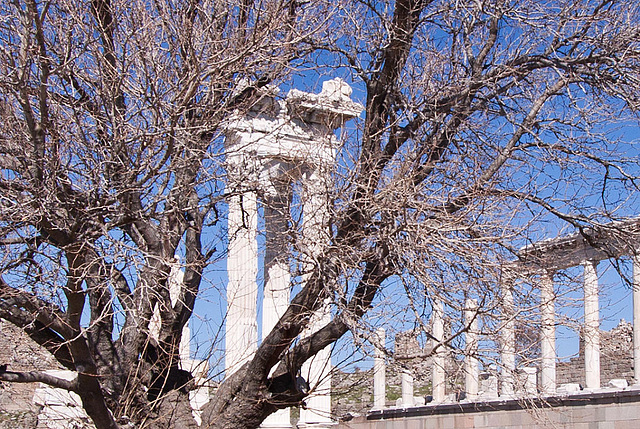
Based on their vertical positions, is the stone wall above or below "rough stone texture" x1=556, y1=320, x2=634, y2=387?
below

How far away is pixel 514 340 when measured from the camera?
8422mm

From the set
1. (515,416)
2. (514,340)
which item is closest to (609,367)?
(515,416)

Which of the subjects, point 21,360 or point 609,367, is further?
point 609,367

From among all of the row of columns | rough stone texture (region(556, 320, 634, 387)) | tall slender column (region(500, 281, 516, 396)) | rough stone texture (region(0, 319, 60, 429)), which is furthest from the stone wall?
rough stone texture (region(0, 319, 60, 429))

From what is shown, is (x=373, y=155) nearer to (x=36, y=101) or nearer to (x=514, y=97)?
(x=514, y=97)

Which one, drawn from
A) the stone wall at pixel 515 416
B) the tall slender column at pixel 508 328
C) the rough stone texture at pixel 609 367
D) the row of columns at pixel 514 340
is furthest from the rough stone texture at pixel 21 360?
the rough stone texture at pixel 609 367

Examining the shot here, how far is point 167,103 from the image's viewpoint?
7.82 meters

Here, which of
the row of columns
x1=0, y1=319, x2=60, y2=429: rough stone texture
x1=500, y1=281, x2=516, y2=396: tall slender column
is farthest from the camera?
x1=0, y1=319, x2=60, y2=429: rough stone texture

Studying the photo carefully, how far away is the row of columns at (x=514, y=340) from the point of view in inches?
306

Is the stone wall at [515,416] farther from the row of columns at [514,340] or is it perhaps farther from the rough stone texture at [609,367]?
the rough stone texture at [609,367]

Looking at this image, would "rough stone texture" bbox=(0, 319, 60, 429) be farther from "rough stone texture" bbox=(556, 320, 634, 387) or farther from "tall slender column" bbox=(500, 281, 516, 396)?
"rough stone texture" bbox=(556, 320, 634, 387)

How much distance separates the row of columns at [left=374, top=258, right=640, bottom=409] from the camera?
778 centimetres

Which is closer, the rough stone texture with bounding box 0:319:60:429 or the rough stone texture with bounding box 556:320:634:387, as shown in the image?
the rough stone texture with bounding box 0:319:60:429

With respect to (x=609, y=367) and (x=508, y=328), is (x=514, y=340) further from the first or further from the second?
(x=609, y=367)
